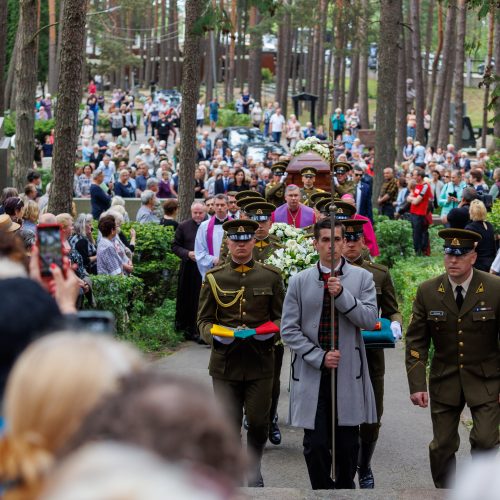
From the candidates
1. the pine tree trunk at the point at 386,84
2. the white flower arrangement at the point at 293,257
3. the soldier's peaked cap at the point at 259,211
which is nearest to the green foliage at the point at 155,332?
the soldier's peaked cap at the point at 259,211

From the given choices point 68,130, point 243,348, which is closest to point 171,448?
point 243,348

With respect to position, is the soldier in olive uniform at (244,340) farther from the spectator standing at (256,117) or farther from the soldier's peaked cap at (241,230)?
the spectator standing at (256,117)

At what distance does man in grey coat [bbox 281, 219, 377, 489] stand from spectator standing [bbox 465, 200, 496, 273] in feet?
24.5

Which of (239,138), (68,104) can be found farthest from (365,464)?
(239,138)

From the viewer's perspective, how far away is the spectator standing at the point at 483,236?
1505 centimetres

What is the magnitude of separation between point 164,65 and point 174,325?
217ft

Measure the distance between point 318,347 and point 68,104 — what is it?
21.3ft

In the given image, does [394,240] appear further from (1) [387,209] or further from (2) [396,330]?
(2) [396,330]

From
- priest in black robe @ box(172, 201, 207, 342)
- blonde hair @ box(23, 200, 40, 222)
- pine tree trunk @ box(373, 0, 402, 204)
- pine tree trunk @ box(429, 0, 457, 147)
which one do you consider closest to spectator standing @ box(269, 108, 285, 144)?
pine tree trunk @ box(429, 0, 457, 147)

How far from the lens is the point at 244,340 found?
332 inches

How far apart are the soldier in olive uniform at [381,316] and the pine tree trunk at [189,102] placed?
27.8ft

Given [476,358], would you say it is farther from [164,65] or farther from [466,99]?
[466,99]

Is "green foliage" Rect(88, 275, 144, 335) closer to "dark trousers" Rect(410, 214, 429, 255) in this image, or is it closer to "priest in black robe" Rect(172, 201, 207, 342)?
"priest in black robe" Rect(172, 201, 207, 342)

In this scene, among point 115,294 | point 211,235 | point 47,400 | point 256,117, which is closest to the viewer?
point 47,400
